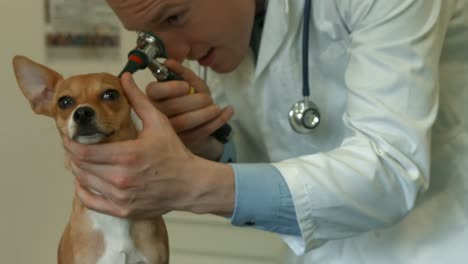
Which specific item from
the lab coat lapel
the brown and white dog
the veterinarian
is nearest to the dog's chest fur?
the brown and white dog

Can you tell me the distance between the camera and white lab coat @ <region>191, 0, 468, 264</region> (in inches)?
31.5

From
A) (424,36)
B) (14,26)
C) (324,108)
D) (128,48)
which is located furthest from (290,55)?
(14,26)

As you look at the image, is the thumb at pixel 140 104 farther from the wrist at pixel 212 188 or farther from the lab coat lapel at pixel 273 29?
the lab coat lapel at pixel 273 29

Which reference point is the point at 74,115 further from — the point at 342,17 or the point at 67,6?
the point at 67,6

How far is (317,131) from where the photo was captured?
106cm

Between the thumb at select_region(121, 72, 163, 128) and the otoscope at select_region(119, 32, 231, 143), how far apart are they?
3 cm

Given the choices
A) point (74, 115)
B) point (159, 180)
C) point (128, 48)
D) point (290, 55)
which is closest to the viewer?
point (159, 180)

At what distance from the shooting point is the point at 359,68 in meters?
0.84

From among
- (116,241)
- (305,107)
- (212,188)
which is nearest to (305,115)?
(305,107)

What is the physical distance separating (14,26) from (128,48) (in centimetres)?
35

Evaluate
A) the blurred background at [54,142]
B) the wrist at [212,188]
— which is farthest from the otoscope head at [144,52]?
the blurred background at [54,142]

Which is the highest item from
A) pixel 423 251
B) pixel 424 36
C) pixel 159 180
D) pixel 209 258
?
Result: pixel 424 36

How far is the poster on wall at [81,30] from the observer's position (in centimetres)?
177

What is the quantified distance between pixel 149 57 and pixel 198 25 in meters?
0.11
